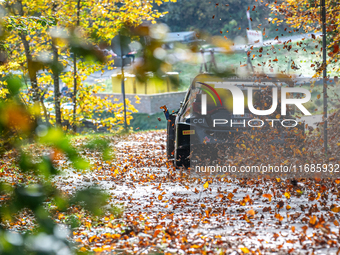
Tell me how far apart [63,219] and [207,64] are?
81 centimetres

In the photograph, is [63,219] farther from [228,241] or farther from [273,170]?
[273,170]

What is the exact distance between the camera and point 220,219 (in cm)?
450

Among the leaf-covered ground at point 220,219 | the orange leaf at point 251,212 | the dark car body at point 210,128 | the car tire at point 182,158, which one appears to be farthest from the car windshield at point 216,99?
the orange leaf at point 251,212

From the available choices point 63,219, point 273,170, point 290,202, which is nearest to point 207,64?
point 63,219

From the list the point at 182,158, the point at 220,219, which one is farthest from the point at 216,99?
the point at 220,219

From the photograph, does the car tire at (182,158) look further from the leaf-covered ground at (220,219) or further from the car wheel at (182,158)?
the leaf-covered ground at (220,219)

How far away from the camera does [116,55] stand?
1.25 m

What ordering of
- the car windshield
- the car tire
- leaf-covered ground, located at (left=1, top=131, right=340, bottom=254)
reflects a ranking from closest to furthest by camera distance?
leaf-covered ground, located at (left=1, top=131, right=340, bottom=254)
the car windshield
the car tire

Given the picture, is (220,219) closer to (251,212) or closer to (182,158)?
(251,212)

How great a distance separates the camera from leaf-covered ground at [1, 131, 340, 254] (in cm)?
359

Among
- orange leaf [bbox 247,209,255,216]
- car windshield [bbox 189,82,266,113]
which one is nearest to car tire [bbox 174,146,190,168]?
car windshield [bbox 189,82,266,113]

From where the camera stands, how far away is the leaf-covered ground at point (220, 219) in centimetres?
359

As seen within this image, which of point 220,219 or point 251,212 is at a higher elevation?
point 251,212

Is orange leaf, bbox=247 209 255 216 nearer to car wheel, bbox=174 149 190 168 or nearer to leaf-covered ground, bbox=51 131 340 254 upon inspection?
leaf-covered ground, bbox=51 131 340 254
